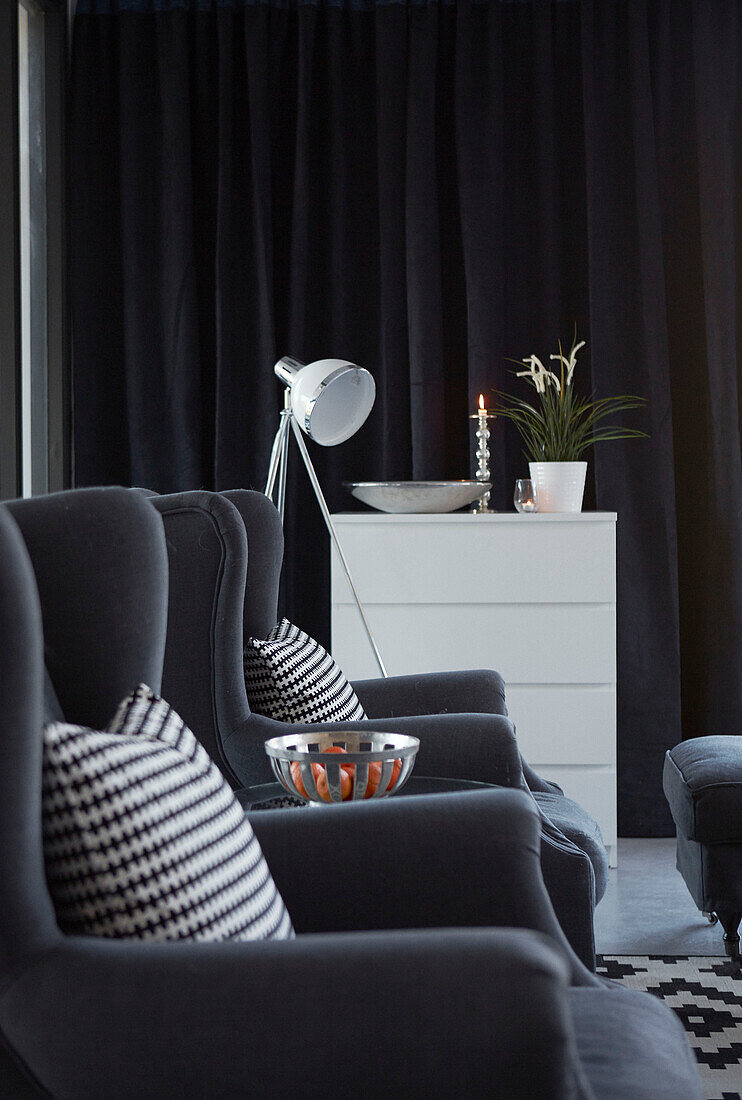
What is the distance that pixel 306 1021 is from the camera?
94cm

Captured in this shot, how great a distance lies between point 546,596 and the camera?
337cm

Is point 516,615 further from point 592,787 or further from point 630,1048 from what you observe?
point 630,1048

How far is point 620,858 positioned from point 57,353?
2.41m

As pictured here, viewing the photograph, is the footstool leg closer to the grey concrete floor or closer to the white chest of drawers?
the grey concrete floor

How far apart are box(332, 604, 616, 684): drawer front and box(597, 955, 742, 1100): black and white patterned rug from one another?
3.26ft

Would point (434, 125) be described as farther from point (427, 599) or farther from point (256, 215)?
point (427, 599)

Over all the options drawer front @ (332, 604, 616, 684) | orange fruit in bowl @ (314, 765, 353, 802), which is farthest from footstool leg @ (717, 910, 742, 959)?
orange fruit in bowl @ (314, 765, 353, 802)

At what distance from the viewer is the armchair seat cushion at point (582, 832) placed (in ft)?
6.51

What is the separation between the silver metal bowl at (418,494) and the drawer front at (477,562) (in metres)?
0.11

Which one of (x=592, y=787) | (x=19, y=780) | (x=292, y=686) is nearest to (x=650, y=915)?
(x=592, y=787)

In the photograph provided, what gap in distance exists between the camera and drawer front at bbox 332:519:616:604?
11.0ft

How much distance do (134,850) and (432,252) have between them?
9.73ft

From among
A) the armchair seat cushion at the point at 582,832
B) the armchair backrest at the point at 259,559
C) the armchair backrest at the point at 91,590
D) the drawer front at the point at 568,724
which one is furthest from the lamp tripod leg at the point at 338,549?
the armchair backrest at the point at 91,590

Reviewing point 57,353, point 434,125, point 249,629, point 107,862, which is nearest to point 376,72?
point 434,125
